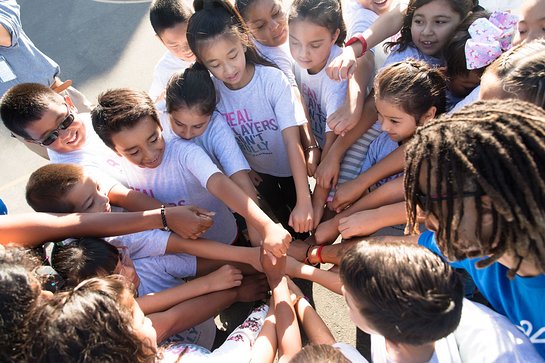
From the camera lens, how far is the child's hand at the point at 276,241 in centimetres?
199

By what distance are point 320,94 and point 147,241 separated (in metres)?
1.24

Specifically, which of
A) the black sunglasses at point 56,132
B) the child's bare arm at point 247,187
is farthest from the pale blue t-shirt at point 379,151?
the black sunglasses at point 56,132

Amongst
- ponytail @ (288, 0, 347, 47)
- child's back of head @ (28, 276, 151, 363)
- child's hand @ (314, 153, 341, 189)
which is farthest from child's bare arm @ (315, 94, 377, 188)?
child's back of head @ (28, 276, 151, 363)

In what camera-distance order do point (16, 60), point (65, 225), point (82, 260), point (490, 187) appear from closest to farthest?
point (490, 187), point (82, 260), point (65, 225), point (16, 60)

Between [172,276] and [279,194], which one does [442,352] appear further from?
[279,194]

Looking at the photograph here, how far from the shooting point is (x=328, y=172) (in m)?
2.33

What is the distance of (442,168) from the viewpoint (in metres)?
1.23

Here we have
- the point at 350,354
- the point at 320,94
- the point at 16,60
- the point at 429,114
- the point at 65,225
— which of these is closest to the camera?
the point at 350,354

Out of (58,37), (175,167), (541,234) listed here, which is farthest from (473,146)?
(58,37)

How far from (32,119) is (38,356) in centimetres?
152

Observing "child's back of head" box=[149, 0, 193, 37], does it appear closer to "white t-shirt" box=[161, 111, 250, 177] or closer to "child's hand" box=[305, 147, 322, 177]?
"white t-shirt" box=[161, 111, 250, 177]

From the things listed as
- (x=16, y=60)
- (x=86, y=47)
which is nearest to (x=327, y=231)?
(x=16, y=60)

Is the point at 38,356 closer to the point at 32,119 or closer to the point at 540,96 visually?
the point at 32,119

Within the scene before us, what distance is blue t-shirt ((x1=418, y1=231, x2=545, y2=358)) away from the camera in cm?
134
